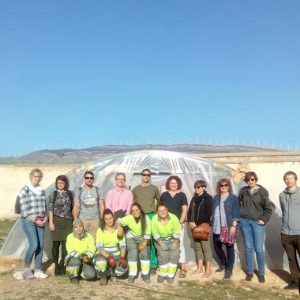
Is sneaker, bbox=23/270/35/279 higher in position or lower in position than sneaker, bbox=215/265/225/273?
lower

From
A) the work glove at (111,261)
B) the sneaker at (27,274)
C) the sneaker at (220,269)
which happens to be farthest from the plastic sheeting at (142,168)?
the work glove at (111,261)

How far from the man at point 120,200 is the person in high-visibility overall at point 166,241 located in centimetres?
59

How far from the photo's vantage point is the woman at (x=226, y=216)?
6.14m

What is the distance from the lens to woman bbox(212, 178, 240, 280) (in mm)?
6145

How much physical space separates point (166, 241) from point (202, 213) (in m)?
0.72

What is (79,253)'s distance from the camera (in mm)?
5875

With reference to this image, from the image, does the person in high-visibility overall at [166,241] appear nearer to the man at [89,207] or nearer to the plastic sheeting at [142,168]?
the man at [89,207]

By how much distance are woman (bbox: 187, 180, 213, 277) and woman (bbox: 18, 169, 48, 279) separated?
226 cm

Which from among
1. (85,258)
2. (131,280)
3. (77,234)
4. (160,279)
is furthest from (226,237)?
(77,234)

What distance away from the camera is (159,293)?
5621 millimetres

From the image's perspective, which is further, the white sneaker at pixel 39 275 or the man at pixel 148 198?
the man at pixel 148 198

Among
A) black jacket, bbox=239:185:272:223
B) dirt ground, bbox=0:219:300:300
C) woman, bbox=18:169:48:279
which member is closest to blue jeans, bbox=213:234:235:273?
dirt ground, bbox=0:219:300:300

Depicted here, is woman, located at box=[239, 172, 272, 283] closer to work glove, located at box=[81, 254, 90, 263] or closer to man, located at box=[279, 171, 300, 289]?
man, located at box=[279, 171, 300, 289]

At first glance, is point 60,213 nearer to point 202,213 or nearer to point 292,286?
→ point 202,213
